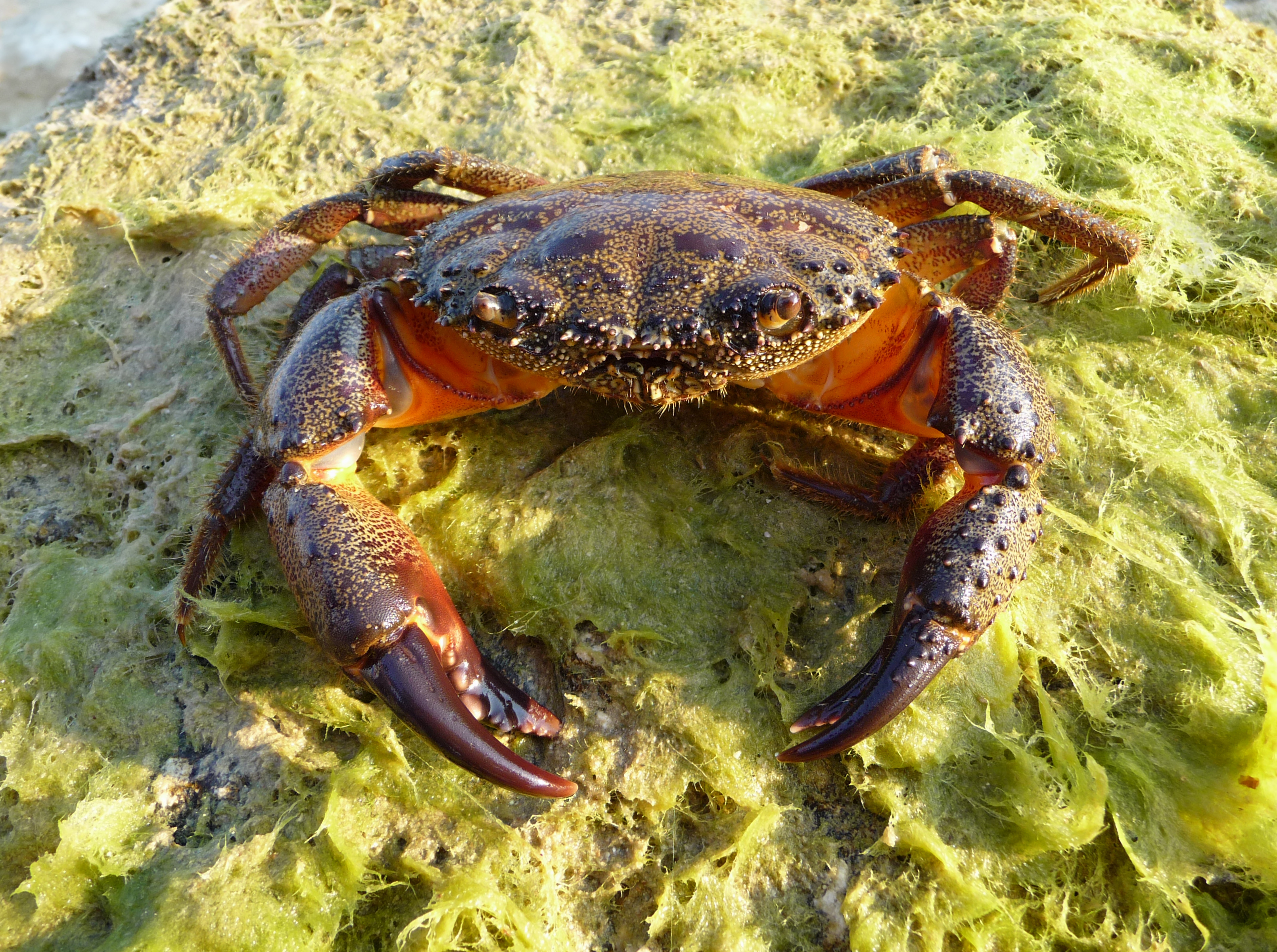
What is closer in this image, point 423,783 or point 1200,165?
point 423,783

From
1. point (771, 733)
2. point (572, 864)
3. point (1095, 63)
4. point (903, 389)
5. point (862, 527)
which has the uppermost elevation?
point (1095, 63)

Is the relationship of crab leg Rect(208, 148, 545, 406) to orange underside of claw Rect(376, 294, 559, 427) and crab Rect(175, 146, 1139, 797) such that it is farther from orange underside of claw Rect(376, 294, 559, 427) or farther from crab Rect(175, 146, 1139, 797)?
orange underside of claw Rect(376, 294, 559, 427)

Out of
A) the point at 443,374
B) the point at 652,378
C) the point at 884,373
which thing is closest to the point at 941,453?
the point at 884,373

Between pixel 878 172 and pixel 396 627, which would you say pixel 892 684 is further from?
pixel 878 172

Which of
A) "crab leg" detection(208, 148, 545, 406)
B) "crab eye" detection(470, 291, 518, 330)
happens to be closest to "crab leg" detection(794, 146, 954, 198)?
"crab leg" detection(208, 148, 545, 406)

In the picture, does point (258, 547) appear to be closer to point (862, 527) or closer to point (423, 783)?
point (423, 783)

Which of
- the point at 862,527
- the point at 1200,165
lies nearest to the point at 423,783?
the point at 862,527
